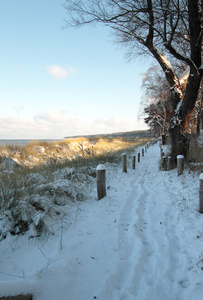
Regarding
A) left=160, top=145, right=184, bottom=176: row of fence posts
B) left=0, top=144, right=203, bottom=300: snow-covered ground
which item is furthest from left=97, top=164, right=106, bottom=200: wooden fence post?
left=160, top=145, right=184, bottom=176: row of fence posts

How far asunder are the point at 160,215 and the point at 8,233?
2.91 meters

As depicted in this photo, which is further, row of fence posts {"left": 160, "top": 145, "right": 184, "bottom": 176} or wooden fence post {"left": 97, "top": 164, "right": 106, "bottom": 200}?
row of fence posts {"left": 160, "top": 145, "right": 184, "bottom": 176}

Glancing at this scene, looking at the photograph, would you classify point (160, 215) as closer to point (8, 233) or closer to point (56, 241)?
point (56, 241)

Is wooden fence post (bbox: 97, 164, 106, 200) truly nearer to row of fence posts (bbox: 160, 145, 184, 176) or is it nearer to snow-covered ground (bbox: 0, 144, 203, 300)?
snow-covered ground (bbox: 0, 144, 203, 300)

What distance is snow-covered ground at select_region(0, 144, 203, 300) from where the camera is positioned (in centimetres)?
169

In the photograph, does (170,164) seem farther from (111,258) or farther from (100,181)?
(111,258)

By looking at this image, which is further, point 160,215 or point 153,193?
point 153,193

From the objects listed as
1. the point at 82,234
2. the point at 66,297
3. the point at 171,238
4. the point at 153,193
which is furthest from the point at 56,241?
Result: the point at 153,193

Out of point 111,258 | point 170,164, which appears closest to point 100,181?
point 111,258

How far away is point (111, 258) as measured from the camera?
7.22 ft

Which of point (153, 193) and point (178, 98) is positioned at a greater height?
point (178, 98)

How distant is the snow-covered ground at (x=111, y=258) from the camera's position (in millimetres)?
1694

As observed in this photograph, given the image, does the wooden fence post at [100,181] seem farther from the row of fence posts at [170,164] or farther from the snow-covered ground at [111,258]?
the row of fence posts at [170,164]

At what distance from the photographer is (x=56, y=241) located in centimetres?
244
